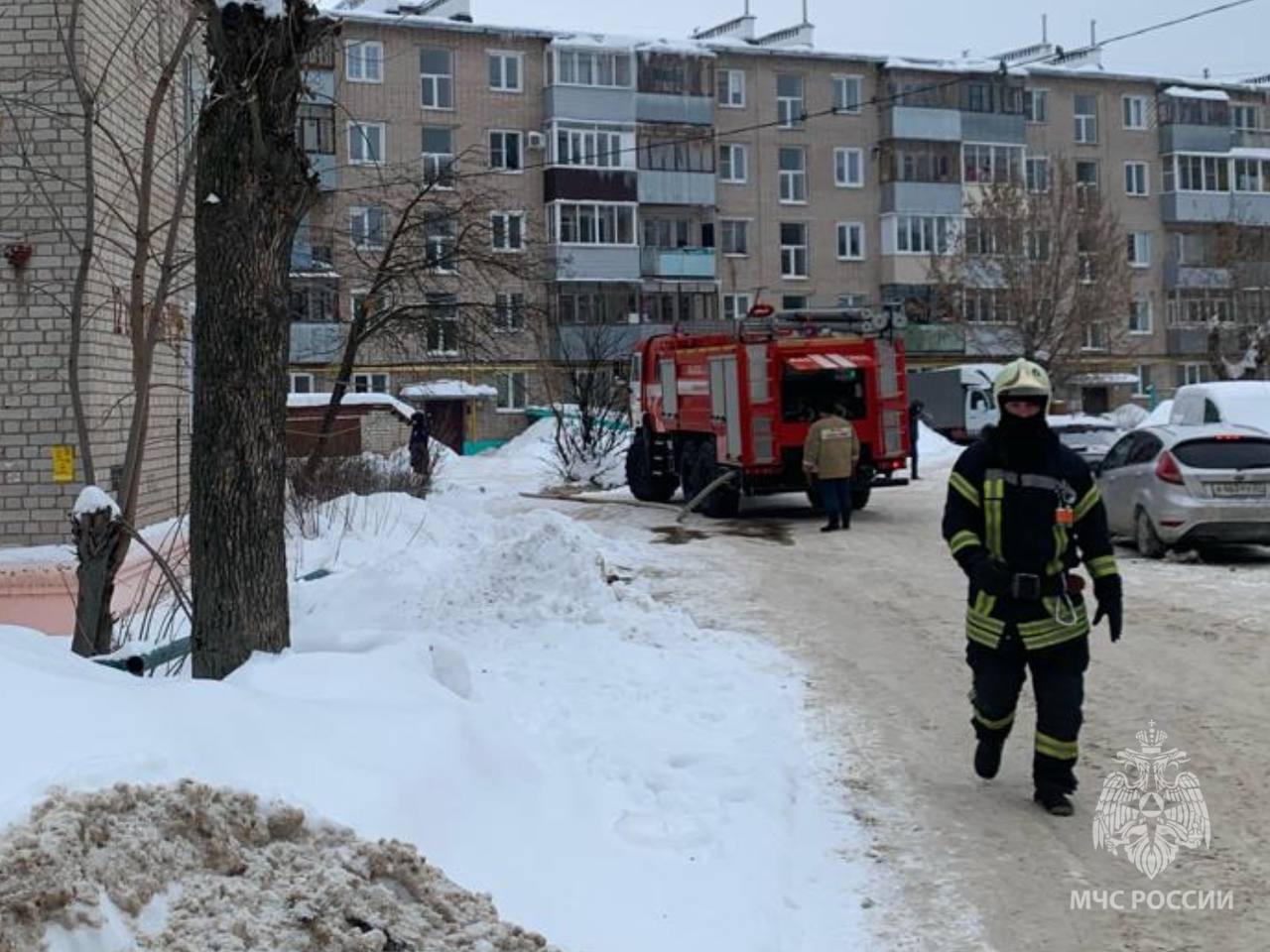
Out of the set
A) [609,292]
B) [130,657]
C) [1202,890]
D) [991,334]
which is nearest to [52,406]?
[130,657]

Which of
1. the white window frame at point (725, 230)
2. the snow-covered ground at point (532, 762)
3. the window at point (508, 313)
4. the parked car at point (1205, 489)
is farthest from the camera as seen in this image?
the white window frame at point (725, 230)

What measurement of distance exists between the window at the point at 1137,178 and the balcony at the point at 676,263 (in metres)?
21.3

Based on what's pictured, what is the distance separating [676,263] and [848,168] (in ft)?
31.3

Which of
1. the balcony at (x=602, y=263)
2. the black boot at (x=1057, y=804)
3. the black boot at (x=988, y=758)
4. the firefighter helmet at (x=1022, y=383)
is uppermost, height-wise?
the balcony at (x=602, y=263)

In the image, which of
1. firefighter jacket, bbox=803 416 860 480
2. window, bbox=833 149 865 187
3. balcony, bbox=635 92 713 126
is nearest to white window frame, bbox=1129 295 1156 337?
window, bbox=833 149 865 187

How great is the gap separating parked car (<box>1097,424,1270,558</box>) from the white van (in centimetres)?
794

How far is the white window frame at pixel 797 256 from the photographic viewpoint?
5619 cm

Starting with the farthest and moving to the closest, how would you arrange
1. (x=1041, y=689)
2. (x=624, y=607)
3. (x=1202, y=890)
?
(x=624, y=607) < (x=1041, y=689) < (x=1202, y=890)

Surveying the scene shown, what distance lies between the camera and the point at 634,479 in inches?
922

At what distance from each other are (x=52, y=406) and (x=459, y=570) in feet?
14.3

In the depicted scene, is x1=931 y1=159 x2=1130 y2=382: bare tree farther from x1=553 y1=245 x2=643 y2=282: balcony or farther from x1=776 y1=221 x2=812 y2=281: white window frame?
→ x1=553 y1=245 x2=643 y2=282: balcony

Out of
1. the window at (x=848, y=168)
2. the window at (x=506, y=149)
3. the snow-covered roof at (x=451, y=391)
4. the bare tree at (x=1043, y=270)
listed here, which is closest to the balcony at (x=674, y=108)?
the window at (x=506, y=149)

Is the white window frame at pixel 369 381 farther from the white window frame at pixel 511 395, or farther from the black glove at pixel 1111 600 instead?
the black glove at pixel 1111 600

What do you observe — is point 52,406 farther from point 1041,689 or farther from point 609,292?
point 609,292
